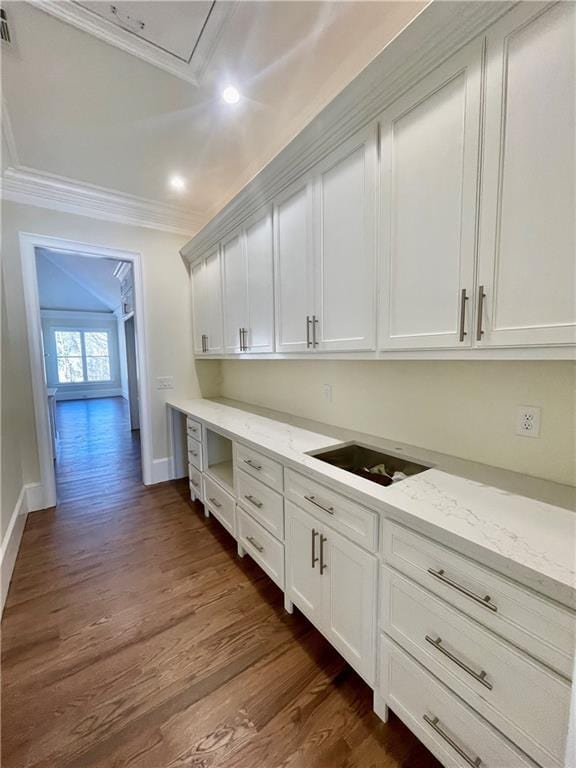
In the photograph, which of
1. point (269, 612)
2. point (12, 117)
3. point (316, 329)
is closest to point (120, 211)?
point (12, 117)

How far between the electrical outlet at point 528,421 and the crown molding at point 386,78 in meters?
1.31

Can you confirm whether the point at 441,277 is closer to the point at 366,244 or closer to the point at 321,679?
the point at 366,244

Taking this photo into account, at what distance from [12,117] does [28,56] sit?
1.96ft

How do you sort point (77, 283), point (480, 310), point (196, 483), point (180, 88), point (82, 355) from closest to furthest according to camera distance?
point (480, 310), point (180, 88), point (196, 483), point (77, 283), point (82, 355)

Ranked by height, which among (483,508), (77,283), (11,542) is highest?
(77,283)

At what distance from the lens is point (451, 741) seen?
0.93m

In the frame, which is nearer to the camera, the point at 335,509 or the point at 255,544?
the point at 335,509

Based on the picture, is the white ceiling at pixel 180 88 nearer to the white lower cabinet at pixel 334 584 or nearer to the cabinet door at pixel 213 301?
the cabinet door at pixel 213 301

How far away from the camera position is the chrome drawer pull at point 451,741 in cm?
88

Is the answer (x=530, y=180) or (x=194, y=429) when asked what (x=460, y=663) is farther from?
(x=194, y=429)

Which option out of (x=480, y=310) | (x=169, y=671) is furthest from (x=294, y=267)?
(x=169, y=671)

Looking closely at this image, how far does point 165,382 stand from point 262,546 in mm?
2266

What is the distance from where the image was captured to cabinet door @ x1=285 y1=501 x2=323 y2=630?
1.44m

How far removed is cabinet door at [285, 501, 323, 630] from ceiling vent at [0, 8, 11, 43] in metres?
2.61
